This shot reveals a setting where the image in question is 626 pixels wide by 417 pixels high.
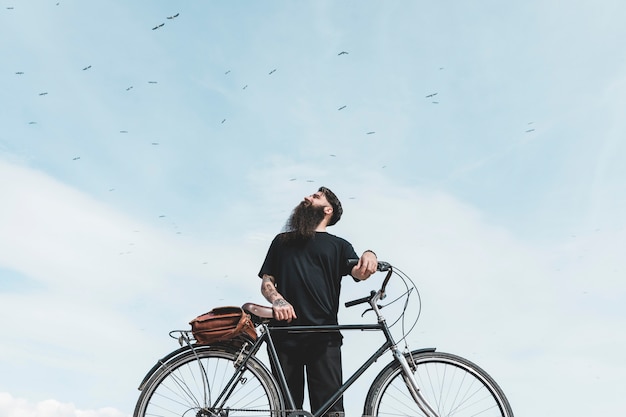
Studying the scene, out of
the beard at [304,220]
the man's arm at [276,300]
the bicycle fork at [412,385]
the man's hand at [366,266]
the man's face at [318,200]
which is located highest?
the man's face at [318,200]

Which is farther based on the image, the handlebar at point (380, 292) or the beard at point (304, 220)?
the beard at point (304, 220)

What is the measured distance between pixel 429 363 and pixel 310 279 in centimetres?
105

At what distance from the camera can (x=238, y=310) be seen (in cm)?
482

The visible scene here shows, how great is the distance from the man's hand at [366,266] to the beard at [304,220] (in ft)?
1.64

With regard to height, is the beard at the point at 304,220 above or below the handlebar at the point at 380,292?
above

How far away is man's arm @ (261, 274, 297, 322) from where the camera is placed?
486 cm

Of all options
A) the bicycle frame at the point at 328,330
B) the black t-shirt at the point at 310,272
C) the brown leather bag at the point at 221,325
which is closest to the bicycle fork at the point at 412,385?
the bicycle frame at the point at 328,330

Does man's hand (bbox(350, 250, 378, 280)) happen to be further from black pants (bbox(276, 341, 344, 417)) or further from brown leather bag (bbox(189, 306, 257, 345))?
brown leather bag (bbox(189, 306, 257, 345))

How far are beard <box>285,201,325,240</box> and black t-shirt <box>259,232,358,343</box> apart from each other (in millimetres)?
55

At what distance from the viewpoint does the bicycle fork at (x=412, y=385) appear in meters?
4.68

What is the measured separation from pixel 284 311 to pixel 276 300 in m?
0.15

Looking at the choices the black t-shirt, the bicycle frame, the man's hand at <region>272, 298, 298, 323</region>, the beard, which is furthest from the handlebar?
the beard

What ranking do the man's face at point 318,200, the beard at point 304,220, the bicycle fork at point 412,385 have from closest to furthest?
the bicycle fork at point 412,385, the beard at point 304,220, the man's face at point 318,200

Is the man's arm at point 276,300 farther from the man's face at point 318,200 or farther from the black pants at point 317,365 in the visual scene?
the man's face at point 318,200
